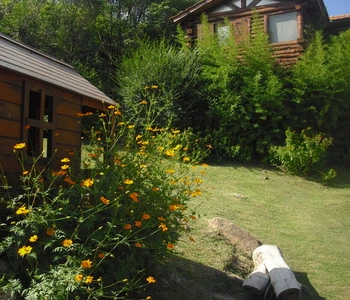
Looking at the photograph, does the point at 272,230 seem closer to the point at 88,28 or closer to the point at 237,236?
the point at 237,236

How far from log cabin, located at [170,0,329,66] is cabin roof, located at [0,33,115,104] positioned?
36.3 ft

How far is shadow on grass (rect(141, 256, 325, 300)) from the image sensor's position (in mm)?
5016

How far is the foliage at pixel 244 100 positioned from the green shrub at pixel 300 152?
655 mm

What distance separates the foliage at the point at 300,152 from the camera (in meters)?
13.2

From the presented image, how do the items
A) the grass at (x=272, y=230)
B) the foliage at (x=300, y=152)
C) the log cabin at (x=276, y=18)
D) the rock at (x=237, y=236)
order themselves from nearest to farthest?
the grass at (x=272, y=230), the rock at (x=237, y=236), the foliage at (x=300, y=152), the log cabin at (x=276, y=18)

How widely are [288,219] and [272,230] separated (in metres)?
0.98

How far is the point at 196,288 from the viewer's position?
5426 mm

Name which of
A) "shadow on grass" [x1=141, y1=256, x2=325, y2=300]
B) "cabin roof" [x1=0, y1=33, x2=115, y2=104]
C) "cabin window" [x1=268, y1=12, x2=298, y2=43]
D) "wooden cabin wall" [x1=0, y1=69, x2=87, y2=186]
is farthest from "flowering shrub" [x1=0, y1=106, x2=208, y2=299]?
"cabin window" [x1=268, y1=12, x2=298, y2=43]

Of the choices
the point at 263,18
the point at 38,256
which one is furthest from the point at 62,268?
the point at 263,18

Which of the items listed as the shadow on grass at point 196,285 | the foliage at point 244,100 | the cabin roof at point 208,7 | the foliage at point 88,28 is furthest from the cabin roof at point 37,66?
the cabin roof at point 208,7

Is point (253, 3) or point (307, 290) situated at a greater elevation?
point (253, 3)

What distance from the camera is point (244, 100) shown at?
47.4 ft

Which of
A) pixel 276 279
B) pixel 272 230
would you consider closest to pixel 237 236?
pixel 276 279

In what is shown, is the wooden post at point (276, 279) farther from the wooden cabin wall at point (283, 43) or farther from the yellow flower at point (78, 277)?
the wooden cabin wall at point (283, 43)
